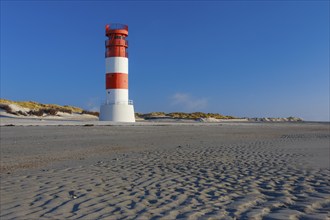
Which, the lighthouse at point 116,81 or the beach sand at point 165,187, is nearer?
the beach sand at point 165,187

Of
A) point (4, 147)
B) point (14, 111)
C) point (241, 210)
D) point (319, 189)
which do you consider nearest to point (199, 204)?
point (241, 210)

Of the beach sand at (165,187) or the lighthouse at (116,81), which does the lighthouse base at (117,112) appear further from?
the beach sand at (165,187)

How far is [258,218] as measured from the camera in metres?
4.11

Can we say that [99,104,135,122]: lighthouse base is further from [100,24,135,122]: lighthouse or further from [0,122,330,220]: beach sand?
[0,122,330,220]: beach sand

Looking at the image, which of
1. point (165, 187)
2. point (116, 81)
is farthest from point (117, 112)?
point (165, 187)

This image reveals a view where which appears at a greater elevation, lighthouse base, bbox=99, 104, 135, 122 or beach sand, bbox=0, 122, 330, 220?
lighthouse base, bbox=99, 104, 135, 122

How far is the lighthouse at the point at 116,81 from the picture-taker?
31.1 meters

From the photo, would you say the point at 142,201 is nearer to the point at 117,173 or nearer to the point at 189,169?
the point at 117,173

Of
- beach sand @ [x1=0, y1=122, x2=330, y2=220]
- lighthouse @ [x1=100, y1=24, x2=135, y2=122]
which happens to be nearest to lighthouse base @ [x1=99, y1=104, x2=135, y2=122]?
lighthouse @ [x1=100, y1=24, x2=135, y2=122]

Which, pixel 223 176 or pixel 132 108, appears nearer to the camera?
pixel 223 176

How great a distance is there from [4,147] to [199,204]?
996 centimetres

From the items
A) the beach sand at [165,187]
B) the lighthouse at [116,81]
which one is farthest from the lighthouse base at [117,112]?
the beach sand at [165,187]

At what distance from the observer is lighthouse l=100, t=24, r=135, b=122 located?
31094 mm

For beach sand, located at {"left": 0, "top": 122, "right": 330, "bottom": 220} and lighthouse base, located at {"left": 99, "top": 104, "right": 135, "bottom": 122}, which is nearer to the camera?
beach sand, located at {"left": 0, "top": 122, "right": 330, "bottom": 220}
